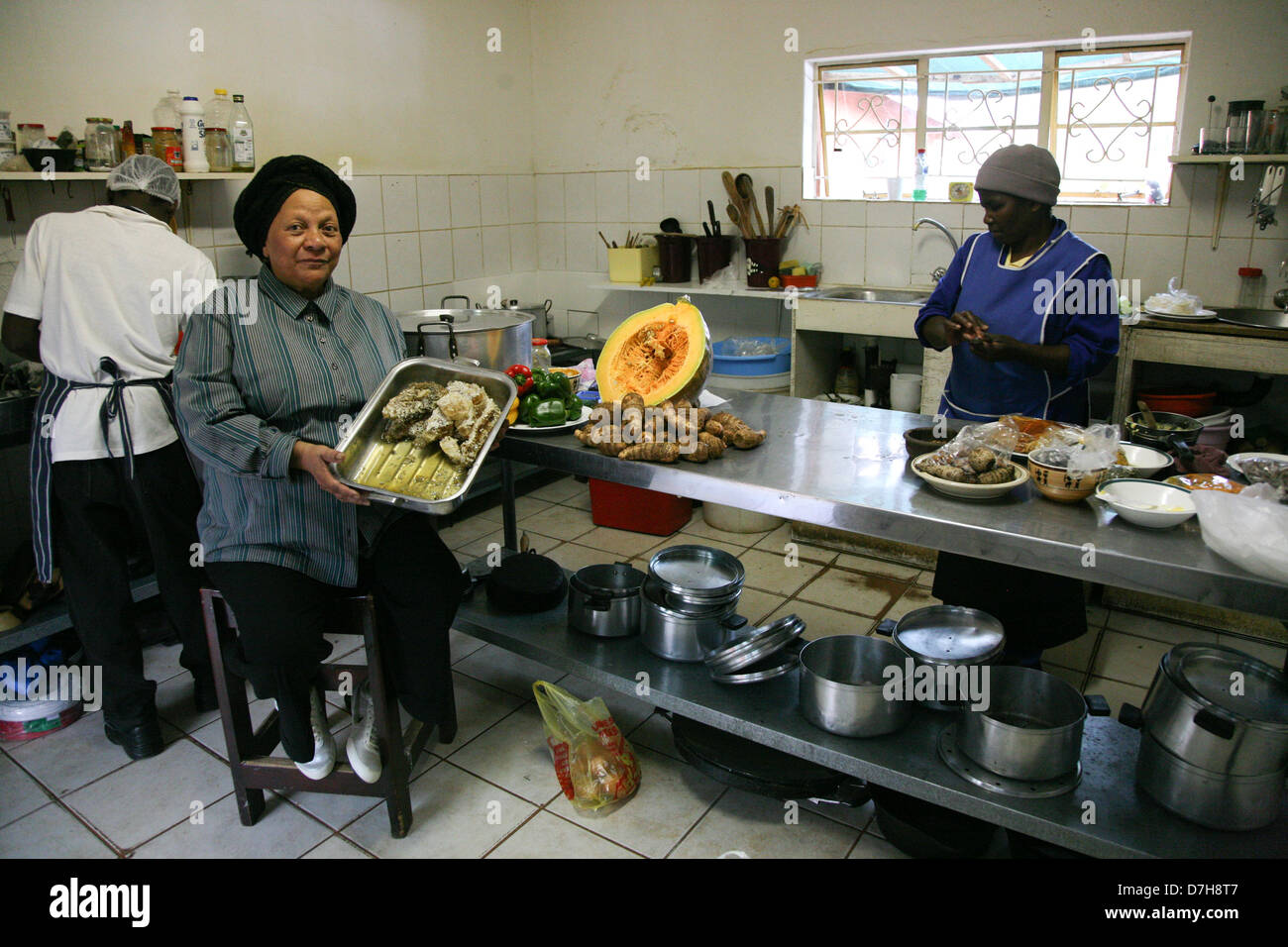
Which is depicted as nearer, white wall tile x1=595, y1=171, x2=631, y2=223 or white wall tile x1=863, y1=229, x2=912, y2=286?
white wall tile x1=863, y1=229, x2=912, y2=286

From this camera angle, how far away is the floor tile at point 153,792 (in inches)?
93.0

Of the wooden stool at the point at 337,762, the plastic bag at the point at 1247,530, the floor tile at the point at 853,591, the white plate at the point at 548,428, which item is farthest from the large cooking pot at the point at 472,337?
the plastic bag at the point at 1247,530

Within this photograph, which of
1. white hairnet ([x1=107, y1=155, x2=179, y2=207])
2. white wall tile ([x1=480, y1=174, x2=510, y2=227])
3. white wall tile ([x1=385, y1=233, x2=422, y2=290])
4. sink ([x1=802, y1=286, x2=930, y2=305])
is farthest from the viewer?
white wall tile ([x1=480, y1=174, x2=510, y2=227])

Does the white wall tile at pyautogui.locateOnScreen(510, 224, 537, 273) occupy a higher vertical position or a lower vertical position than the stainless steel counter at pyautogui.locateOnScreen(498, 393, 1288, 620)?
higher

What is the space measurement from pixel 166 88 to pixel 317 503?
2414 mm

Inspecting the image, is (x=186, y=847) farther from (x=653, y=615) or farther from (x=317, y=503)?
(x=653, y=615)

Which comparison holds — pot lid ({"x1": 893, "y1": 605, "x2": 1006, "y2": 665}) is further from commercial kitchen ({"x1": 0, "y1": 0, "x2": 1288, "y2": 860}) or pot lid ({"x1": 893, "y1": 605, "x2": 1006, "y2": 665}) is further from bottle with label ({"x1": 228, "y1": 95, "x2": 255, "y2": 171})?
bottle with label ({"x1": 228, "y1": 95, "x2": 255, "y2": 171})

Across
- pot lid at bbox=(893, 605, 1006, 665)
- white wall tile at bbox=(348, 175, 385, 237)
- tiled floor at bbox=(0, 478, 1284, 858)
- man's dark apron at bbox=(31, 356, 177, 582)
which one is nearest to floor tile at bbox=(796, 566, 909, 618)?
tiled floor at bbox=(0, 478, 1284, 858)

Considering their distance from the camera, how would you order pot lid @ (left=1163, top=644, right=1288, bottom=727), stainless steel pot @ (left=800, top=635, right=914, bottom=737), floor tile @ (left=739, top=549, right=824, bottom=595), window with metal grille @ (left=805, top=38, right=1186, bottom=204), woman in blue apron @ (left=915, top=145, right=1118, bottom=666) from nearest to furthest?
pot lid @ (left=1163, top=644, right=1288, bottom=727) < stainless steel pot @ (left=800, top=635, right=914, bottom=737) < woman in blue apron @ (left=915, top=145, right=1118, bottom=666) < floor tile @ (left=739, top=549, right=824, bottom=595) < window with metal grille @ (left=805, top=38, right=1186, bottom=204)

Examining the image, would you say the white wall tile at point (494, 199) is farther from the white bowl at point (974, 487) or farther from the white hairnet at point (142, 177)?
the white bowl at point (974, 487)

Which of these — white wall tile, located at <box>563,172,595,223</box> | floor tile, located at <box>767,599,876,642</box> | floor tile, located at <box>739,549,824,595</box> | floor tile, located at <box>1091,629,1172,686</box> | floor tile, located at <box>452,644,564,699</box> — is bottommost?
floor tile, located at <box>452,644,564,699</box>

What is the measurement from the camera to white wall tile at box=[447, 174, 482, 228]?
194 inches

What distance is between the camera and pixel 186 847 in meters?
2.28

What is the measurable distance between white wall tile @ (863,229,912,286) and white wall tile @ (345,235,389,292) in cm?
246
